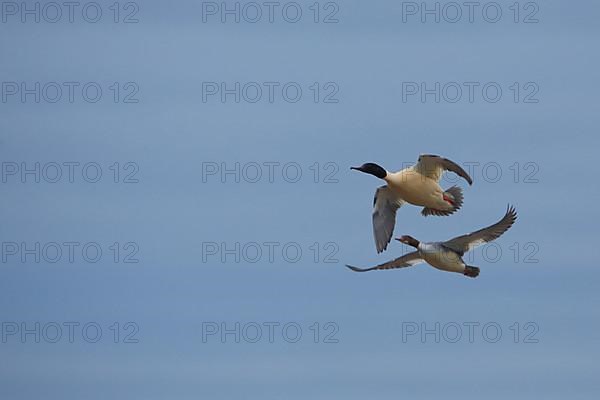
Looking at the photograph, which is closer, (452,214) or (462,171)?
(462,171)

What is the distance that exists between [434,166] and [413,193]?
28.7 inches

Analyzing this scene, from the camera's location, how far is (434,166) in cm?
3969

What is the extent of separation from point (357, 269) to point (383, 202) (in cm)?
220

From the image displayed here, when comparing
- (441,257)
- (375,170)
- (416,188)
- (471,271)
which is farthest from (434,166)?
(471,271)

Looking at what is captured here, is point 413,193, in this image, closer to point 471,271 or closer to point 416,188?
point 416,188

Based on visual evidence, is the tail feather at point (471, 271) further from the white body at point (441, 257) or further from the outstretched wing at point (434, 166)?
the outstretched wing at point (434, 166)

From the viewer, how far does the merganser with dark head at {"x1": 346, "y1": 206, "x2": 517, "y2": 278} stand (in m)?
39.9

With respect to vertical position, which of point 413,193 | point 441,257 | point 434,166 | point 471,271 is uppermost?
point 434,166

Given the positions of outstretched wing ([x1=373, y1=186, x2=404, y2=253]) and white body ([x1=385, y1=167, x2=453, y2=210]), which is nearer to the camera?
white body ([x1=385, y1=167, x2=453, y2=210])

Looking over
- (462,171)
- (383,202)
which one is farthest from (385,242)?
(462,171)

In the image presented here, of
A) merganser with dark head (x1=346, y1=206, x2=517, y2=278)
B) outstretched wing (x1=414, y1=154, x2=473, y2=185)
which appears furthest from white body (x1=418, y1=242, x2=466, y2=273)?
outstretched wing (x1=414, y1=154, x2=473, y2=185)

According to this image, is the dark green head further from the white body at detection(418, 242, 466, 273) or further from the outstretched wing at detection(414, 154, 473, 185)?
the white body at detection(418, 242, 466, 273)

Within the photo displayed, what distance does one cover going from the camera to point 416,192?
1569 inches

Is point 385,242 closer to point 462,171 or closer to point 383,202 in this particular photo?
point 383,202
